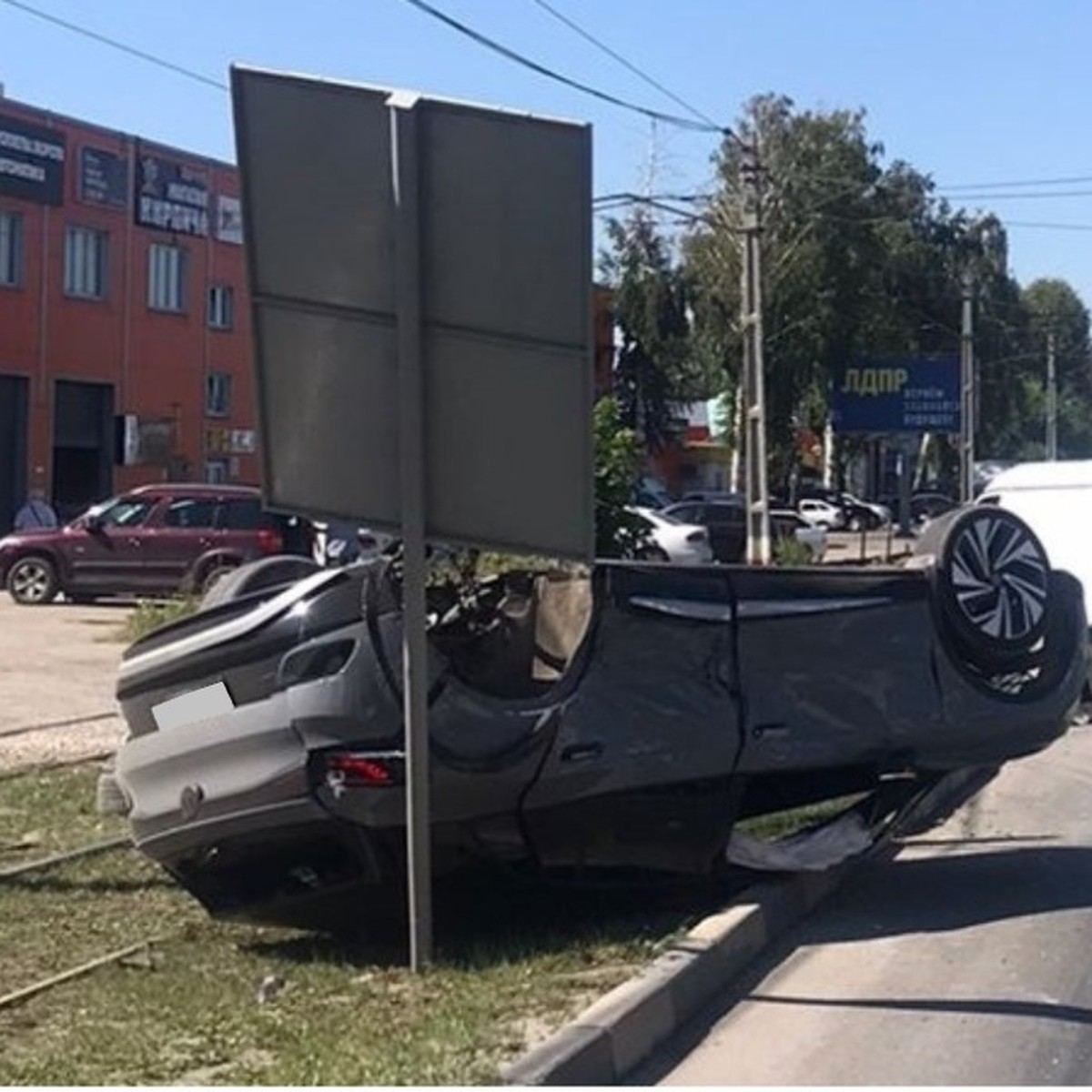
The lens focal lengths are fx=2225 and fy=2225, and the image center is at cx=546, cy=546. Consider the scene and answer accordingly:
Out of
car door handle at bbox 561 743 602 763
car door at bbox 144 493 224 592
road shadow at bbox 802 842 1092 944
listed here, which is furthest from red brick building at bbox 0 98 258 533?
car door handle at bbox 561 743 602 763

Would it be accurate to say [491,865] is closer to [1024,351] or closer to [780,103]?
[780,103]

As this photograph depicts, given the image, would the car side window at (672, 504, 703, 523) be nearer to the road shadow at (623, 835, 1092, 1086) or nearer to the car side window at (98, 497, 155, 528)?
the car side window at (98, 497, 155, 528)

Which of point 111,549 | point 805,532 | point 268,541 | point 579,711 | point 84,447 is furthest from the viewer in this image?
point 84,447

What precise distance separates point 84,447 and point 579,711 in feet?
147

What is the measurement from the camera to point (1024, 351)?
102 meters

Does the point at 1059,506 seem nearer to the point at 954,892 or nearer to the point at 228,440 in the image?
the point at 954,892

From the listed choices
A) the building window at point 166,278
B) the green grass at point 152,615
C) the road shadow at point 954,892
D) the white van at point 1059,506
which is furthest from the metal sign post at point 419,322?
the building window at point 166,278

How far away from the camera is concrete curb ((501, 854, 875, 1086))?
21.2ft

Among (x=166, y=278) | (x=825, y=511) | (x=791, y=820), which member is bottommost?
(x=791, y=820)

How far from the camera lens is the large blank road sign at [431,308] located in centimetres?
769

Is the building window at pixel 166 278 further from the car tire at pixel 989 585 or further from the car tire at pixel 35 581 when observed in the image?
the car tire at pixel 989 585

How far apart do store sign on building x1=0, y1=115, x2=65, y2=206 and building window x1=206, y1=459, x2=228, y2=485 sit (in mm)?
8566

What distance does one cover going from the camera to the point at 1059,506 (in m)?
18.6

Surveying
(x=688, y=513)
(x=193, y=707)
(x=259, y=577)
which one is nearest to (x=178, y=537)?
(x=688, y=513)
